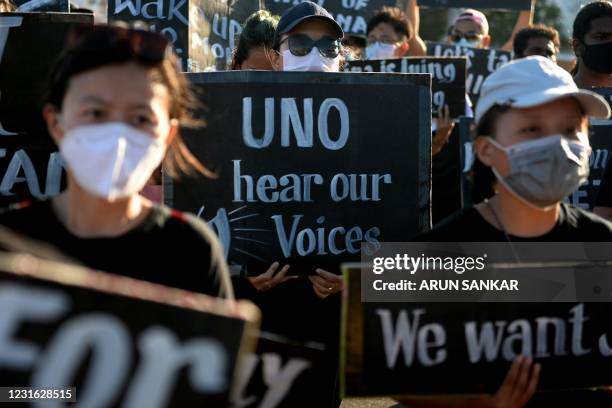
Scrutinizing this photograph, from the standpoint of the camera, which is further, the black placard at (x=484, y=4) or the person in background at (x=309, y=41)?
the black placard at (x=484, y=4)

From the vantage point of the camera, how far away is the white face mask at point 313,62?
4.92m

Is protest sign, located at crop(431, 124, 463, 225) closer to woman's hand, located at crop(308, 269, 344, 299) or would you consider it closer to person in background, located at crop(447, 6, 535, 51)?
woman's hand, located at crop(308, 269, 344, 299)

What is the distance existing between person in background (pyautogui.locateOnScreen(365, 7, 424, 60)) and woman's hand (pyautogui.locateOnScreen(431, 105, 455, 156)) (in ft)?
8.70

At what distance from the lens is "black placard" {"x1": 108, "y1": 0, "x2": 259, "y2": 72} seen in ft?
18.6

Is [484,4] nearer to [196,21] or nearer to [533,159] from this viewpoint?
[196,21]

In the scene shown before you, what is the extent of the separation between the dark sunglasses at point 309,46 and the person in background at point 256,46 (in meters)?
0.48

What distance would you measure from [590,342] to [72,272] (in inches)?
59.9

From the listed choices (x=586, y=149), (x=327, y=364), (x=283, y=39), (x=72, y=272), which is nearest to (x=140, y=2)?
(x=283, y=39)

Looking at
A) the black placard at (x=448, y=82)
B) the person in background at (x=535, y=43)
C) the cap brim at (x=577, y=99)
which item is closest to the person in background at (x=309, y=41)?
the cap brim at (x=577, y=99)

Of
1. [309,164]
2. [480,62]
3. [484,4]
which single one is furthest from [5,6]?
[484,4]

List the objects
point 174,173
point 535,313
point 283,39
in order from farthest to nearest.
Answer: point 283,39, point 174,173, point 535,313

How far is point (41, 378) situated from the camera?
2.38 metres

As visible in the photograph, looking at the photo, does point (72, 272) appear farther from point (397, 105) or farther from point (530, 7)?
point (530, 7)

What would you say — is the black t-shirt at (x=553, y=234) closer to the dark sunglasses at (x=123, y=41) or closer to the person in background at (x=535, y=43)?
the dark sunglasses at (x=123, y=41)
